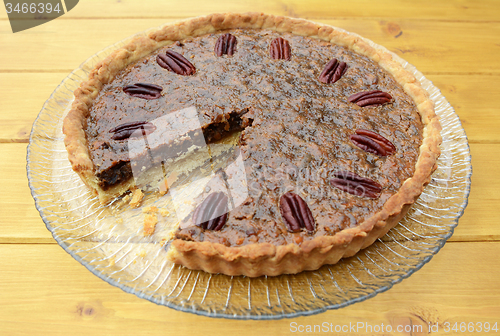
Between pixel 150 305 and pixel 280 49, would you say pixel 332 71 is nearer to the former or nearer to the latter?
pixel 280 49

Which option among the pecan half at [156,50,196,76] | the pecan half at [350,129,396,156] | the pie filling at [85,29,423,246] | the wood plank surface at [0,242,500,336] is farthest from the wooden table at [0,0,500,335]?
the pecan half at [156,50,196,76]

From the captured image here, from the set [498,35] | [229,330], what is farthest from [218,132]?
[498,35]

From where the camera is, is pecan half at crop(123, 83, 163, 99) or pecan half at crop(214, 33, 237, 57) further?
pecan half at crop(214, 33, 237, 57)

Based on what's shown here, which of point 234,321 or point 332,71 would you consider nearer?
point 234,321

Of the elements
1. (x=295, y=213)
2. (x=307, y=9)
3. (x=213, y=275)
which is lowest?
(x=213, y=275)

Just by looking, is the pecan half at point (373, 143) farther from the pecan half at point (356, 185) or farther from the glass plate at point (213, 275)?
the glass plate at point (213, 275)

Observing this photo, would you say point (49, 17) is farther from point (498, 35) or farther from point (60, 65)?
point (498, 35)

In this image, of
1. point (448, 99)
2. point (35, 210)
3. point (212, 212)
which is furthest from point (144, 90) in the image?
point (448, 99)

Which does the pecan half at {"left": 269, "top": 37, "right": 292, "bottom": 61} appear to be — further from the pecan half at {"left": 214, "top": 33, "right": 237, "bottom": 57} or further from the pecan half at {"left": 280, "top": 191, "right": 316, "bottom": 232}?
the pecan half at {"left": 280, "top": 191, "right": 316, "bottom": 232}
